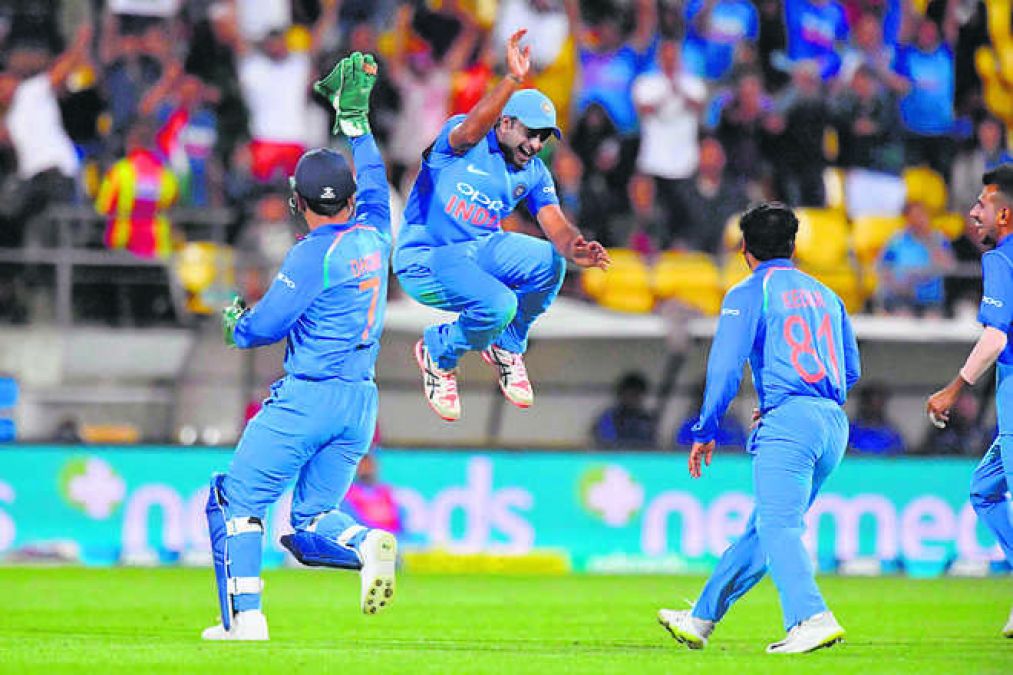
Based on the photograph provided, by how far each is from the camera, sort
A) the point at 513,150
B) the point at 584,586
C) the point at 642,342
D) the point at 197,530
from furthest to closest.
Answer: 1. the point at 642,342
2. the point at 197,530
3. the point at 584,586
4. the point at 513,150

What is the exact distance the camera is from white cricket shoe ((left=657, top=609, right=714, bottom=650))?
1130 centimetres

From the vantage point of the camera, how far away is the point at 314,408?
11.1 meters

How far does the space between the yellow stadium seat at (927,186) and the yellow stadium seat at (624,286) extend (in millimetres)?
3999

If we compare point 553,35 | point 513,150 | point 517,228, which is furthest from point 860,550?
point 513,150

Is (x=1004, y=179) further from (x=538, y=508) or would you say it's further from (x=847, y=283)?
(x=847, y=283)

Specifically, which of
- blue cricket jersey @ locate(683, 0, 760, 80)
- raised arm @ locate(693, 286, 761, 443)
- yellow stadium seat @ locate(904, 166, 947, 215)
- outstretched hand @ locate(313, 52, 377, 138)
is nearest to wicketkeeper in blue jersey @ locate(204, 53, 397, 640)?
outstretched hand @ locate(313, 52, 377, 138)

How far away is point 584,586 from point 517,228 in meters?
4.10

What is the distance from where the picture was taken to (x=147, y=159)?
20547 millimetres

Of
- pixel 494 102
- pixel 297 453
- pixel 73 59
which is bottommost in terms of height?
pixel 297 453

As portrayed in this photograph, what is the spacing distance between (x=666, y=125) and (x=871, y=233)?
2669 mm

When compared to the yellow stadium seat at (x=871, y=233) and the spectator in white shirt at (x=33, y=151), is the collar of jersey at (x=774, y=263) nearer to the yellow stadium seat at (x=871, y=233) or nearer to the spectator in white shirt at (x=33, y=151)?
the yellow stadium seat at (x=871, y=233)

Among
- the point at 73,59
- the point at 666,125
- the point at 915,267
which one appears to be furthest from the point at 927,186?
the point at 73,59

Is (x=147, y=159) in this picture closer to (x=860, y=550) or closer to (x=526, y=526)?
(x=526, y=526)

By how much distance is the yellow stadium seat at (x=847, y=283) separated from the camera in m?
21.5
